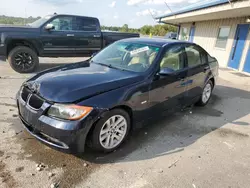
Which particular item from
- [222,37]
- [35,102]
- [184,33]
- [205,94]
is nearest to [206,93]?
[205,94]

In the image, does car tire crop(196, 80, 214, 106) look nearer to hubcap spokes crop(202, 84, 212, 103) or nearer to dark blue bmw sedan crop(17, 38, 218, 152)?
hubcap spokes crop(202, 84, 212, 103)

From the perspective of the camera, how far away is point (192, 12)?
419 inches

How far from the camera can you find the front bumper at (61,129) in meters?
2.29

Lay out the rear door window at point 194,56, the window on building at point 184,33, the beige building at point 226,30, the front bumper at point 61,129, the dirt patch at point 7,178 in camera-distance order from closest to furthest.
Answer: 1. the dirt patch at point 7,178
2. the front bumper at point 61,129
3. the rear door window at point 194,56
4. the beige building at point 226,30
5. the window on building at point 184,33

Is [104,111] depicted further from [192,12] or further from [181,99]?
[192,12]

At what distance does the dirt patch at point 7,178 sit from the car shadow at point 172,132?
0.81m

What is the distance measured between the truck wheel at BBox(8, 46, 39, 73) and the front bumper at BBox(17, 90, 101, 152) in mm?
4963

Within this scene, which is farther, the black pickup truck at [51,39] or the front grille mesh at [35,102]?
the black pickup truck at [51,39]

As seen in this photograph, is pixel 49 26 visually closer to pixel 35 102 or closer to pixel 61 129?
pixel 35 102

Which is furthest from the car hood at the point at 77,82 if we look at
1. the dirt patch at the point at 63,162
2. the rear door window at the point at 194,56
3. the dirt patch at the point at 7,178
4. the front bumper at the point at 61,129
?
the rear door window at the point at 194,56

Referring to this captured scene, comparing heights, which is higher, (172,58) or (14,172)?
(172,58)

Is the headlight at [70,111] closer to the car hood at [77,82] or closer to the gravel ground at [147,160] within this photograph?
the car hood at [77,82]

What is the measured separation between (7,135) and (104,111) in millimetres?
1725

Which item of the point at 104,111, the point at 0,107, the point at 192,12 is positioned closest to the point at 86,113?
the point at 104,111
